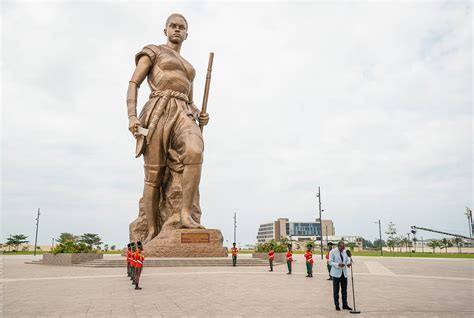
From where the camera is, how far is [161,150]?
17.7 m

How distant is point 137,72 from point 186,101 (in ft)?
8.69

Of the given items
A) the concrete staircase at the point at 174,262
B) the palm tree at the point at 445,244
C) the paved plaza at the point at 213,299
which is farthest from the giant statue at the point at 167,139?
the palm tree at the point at 445,244

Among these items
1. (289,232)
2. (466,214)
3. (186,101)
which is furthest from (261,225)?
(186,101)

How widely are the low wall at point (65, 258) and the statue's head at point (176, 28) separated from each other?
11083mm

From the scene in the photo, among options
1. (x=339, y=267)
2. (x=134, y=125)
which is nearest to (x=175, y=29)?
(x=134, y=125)

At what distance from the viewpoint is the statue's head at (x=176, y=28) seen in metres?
18.5

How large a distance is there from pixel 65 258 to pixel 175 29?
11956 mm

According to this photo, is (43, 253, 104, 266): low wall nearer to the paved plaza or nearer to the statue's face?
the paved plaza

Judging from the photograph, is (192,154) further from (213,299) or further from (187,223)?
(213,299)

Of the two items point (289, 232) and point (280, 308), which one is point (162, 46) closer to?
point (280, 308)

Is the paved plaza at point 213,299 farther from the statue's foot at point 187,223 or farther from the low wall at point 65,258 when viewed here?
the low wall at point 65,258

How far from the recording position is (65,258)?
17203 mm

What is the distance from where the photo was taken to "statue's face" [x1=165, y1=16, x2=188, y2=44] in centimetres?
1853

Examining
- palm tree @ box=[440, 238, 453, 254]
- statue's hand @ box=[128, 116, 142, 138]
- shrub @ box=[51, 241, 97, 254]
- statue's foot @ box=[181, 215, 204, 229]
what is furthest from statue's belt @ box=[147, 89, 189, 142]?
palm tree @ box=[440, 238, 453, 254]
